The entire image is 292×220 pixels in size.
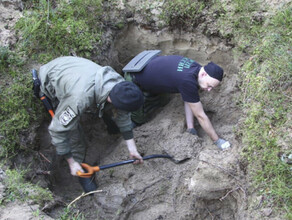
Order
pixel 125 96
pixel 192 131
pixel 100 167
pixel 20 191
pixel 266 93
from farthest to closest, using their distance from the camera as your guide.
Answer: pixel 192 131
pixel 100 167
pixel 266 93
pixel 125 96
pixel 20 191

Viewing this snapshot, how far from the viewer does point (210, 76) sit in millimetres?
3189

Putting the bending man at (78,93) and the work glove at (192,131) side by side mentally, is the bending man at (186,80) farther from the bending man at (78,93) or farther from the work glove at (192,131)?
the bending man at (78,93)

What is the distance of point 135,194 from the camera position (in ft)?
10.2

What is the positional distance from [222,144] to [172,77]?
0.85 meters

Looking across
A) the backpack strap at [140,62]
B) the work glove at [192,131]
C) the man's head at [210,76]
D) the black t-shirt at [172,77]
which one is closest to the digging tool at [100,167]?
the work glove at [192,131]

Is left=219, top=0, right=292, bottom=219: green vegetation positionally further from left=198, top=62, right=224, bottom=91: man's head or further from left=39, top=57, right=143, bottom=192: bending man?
left=39, top=57, right=143, bottom=192: bending man

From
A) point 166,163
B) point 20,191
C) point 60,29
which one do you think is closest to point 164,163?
point 166,163

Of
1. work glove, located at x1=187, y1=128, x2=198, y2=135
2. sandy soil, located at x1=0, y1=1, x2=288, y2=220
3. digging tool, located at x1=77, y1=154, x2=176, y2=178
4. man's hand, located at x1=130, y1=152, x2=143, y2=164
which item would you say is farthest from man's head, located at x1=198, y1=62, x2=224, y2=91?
man's hand, located at x1=130, y1=152, x2=143, y2=164

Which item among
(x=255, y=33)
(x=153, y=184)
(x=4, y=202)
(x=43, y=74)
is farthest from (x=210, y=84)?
(x=4, y=202)

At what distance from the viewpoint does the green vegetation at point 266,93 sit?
95.1 inches

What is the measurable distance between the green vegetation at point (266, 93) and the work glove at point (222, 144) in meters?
0.34

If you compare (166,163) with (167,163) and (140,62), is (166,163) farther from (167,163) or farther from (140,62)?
(140,62)

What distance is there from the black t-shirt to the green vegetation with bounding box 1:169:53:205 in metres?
1.59

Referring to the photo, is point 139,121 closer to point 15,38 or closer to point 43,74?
point 43,74
